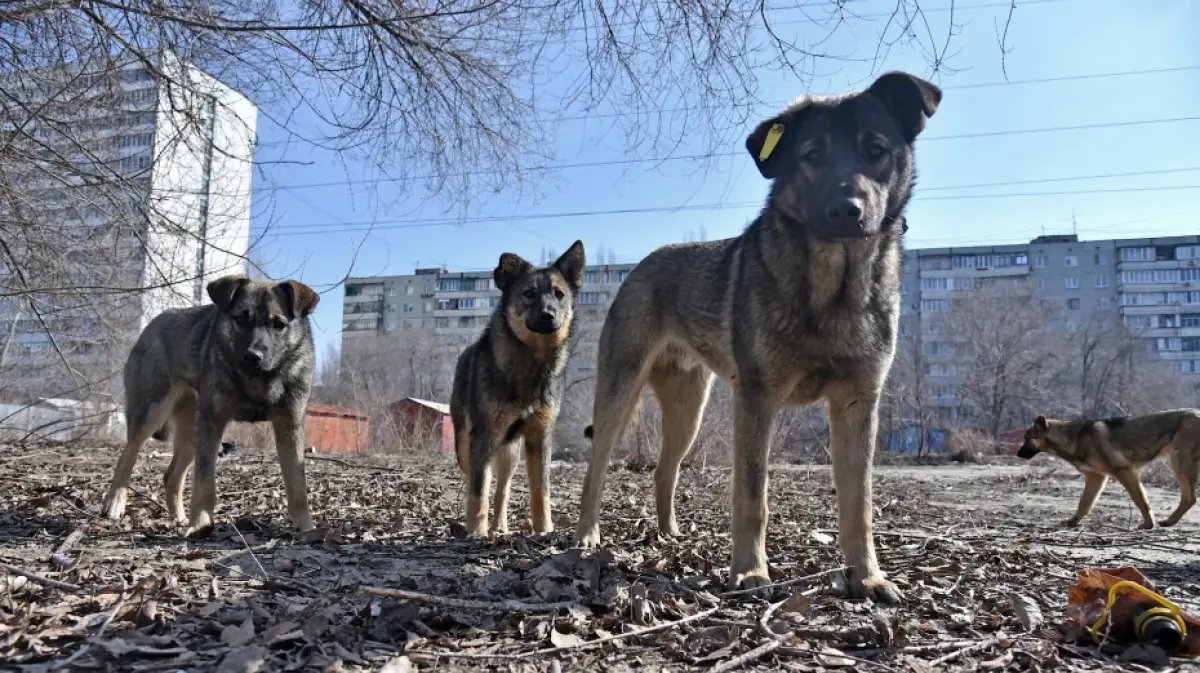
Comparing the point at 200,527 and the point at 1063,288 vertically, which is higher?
the point at 1063,288

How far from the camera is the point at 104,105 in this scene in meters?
7.07

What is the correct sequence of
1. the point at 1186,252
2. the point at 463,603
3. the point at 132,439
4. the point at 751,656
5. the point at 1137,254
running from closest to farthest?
the point at 751,656 < the point at 463,603 < the point at 132,439 < the point at 1137,254 < the point at 1186,252

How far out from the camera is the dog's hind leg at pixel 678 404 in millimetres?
6512

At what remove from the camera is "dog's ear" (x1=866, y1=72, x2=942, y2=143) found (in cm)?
439

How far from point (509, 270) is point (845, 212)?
406 centimetres

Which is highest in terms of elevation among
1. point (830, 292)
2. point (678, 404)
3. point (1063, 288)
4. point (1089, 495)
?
point (1063, 288)

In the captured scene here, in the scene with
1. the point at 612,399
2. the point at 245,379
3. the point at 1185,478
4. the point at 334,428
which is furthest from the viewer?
the point at 334,428

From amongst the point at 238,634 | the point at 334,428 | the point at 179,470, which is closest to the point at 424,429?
the point at 334,428

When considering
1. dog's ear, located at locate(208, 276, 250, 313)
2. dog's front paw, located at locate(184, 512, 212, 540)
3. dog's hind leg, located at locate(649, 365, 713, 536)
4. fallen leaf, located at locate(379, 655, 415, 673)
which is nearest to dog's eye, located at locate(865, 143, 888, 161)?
dog's hind leg, located at locate(649, 365, 713, 536)

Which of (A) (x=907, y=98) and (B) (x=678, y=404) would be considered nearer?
(A) (x=907, y=98)

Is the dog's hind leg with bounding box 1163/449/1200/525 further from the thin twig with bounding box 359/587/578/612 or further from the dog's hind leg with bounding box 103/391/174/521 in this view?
the dog's hind leg with bounding box 103/391/174/521

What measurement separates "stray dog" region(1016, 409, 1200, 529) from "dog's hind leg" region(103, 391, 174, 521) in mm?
11780

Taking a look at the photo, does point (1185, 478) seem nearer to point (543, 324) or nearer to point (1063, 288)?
point (543, 324)

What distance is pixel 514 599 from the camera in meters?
3.76
